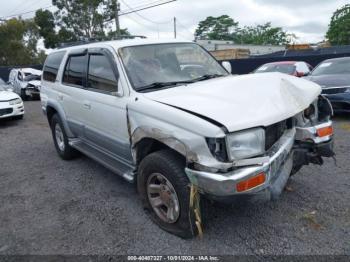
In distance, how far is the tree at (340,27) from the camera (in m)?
42.5

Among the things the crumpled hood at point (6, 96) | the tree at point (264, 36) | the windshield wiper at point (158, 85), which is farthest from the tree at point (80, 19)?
the tree at point (264, 36)

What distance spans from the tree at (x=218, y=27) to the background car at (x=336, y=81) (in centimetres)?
6563

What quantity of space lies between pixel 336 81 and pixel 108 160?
601 cm

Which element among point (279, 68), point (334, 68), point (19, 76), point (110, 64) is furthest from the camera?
point (19, 76)

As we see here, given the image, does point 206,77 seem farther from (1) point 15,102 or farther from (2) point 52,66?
(1) point 15,102

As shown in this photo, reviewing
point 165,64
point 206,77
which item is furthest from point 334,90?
point 165,64

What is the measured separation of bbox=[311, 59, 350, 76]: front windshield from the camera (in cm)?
806

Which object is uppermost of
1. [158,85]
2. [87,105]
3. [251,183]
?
[158,85]

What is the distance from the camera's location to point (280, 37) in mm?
61562

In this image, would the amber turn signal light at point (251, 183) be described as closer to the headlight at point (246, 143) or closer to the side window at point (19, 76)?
the headlight at point (246, 143)

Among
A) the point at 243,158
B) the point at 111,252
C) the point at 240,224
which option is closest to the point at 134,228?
the point at 111,252

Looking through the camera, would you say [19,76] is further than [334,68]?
Yes

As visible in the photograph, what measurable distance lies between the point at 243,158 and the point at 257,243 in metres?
0.94

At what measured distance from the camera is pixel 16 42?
126 ft
